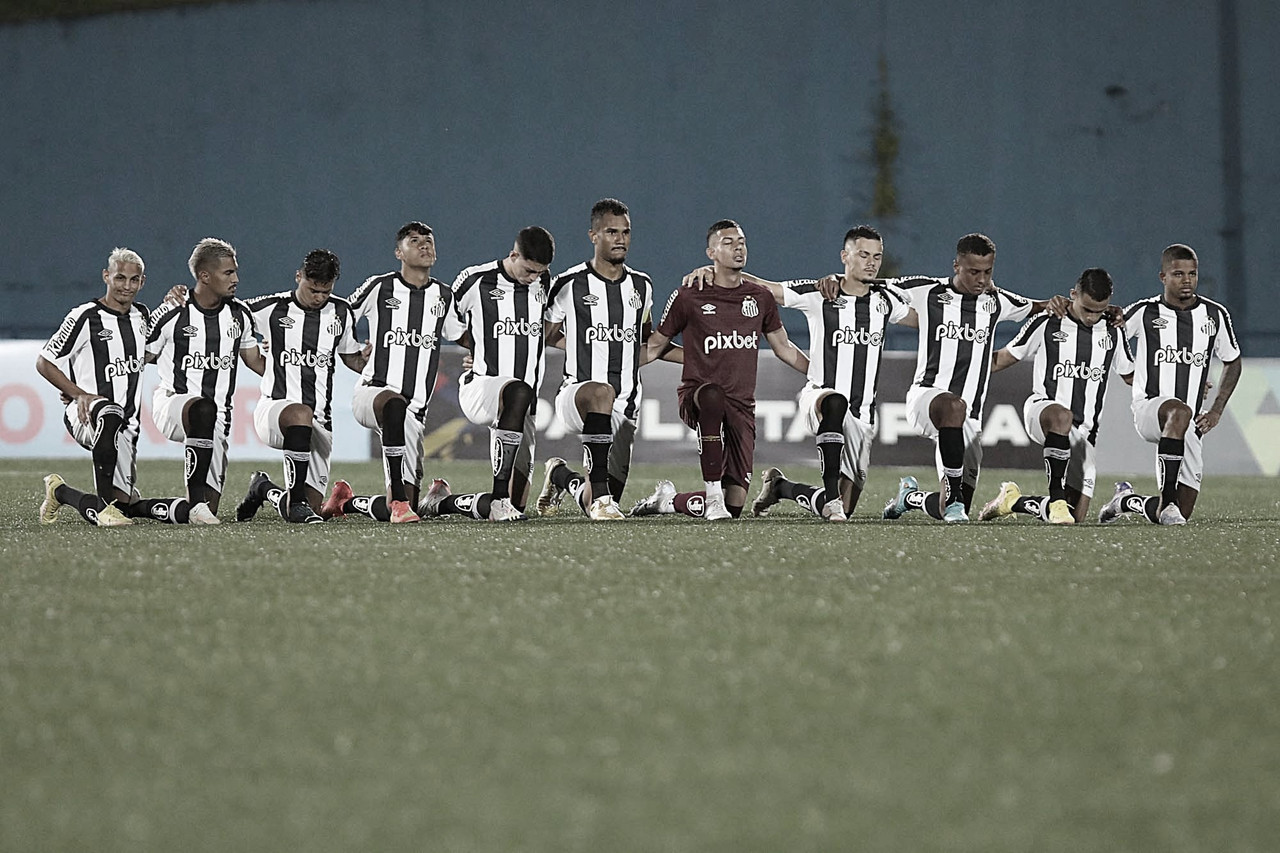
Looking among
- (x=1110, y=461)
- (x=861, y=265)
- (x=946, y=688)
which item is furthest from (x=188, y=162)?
(x=946, y=688)

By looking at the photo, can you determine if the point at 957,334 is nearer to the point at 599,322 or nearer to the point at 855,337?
the point at 855,337

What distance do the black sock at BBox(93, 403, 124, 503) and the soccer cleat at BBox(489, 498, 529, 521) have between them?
1.48 metres

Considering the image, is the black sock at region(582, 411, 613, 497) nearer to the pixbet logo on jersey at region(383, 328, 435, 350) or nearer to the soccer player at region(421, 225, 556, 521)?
the soccer player at region(421, 225, 556, 521)

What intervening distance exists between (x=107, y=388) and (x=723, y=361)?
252cm

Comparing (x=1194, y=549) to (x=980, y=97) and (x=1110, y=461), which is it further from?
(x=980, y=97)

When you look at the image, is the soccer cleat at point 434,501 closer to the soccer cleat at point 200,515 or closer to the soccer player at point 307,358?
the soccer player at point 307,358

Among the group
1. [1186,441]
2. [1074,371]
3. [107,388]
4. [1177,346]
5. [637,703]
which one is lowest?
[637,703]

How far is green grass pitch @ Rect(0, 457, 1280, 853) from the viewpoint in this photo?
1735 mm

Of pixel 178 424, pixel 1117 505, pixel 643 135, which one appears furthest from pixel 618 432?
pixel 643 135

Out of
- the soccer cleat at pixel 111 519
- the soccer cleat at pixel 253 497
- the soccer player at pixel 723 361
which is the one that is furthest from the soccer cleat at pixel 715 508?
the soccer cleat at pixel 111 519

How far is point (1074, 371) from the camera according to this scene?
21.6ft

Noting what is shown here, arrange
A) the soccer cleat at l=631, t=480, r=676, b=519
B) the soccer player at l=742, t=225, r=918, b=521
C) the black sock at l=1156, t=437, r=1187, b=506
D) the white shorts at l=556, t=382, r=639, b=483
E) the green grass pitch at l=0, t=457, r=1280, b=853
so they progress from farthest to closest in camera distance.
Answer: the soccer player at l=742, t=225, r=918, b=521
the soccer cleat at l=631, t=480, r=676, b=519
the white shorts at l=556, t=382, r=639, b=483
the black sock at l=1156, t=437, r=1187, b=506
the green grass pitch at l=0, t=457, r=1280, b=853

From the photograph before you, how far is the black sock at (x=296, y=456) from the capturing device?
6.16 meters

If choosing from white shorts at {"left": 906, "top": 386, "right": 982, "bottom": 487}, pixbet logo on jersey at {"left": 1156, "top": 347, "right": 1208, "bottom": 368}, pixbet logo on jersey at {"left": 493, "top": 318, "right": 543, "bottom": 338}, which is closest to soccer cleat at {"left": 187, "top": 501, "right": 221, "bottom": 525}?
pixbet logo on jersey at {"left": 493, "top": 318, "right": 543, "bottom": 338}
